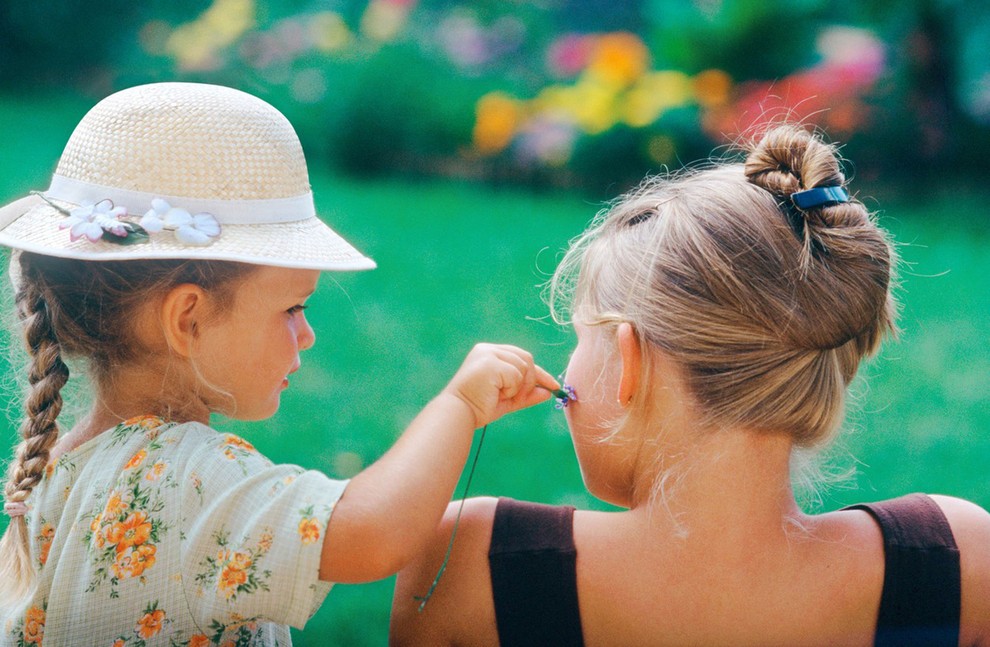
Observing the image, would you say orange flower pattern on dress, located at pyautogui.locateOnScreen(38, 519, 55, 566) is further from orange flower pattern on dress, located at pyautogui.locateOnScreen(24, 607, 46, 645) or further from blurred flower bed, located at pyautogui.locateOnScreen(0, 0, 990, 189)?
blurred flower bed, located at pyautogui.locateOnScreen(0, 0, 990, 189)

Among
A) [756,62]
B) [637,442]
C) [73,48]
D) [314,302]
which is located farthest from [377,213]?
[637,442]

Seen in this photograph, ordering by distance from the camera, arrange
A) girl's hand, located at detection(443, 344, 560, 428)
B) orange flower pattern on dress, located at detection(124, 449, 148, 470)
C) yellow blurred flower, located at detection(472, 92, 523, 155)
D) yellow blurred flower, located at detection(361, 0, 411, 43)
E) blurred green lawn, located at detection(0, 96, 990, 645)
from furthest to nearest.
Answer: yellow blurred flower, located at detection(361, 0, 411, 43), yellow blurred flower, located at detection(472, 92, 523, 155), blurred green lawn, located at detection(0, 96, 990, 645), girl's hand, located at detection(443, 344, 560, 428), orange flower pattern on dress, located at detection(124, 449, 148, 470)

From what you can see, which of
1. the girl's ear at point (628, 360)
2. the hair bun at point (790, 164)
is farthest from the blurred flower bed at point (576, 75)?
the girl's ear at point (628, 360)

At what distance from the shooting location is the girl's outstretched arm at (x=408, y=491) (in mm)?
1459

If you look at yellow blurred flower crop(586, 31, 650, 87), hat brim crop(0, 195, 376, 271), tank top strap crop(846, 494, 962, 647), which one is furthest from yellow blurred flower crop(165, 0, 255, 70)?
tank top strap crop(846, 494, 962, 647)

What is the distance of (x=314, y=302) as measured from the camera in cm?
477

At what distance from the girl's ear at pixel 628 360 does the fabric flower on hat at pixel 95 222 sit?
778 millimetres

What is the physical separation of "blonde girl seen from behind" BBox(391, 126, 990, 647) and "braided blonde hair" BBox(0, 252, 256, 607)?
59cm

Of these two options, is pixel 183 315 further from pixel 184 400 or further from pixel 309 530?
pixel 309 530

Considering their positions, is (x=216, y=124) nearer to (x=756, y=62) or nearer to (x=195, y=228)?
(x=195, y=228)

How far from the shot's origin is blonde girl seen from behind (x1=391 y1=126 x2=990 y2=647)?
156cm

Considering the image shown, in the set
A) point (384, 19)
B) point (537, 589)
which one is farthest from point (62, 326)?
point (384, 19)

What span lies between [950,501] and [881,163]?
5.13 m

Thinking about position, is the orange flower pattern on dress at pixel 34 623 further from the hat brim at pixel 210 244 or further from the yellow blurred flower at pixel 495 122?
the yellow blurred flower at pixel 495 122
